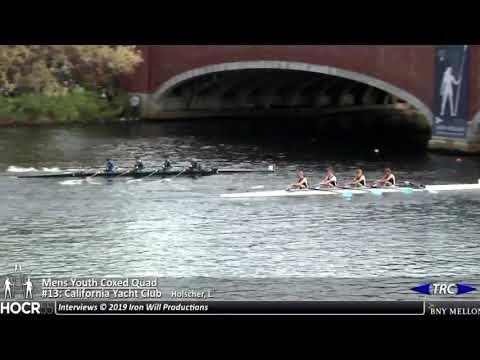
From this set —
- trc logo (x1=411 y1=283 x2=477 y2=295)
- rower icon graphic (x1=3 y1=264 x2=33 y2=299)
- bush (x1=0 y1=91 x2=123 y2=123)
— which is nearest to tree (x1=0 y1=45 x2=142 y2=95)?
bush (x1=0 y1=91 x2=123 y2=123)

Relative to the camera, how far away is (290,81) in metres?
81.8

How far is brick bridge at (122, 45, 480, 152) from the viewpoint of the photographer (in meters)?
56.9

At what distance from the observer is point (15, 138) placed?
60062 millimetres

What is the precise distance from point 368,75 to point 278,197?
75.3 ft

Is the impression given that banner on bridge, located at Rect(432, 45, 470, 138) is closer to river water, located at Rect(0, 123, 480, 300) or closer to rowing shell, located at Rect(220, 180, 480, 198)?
river water, located at Rect(0, 123, 480, 300)

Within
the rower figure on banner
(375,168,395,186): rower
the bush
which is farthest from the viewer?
the bush

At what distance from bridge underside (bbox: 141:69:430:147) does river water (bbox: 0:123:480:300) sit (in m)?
21.2

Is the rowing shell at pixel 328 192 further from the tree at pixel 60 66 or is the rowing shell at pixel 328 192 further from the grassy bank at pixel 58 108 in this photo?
the grassy bank at pixel 58 108

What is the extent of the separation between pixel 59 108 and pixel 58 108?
9cm

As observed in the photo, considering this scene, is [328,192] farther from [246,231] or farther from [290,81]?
[290,81]

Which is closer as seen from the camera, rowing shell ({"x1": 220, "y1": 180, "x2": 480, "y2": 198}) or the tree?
rowing shell ({"x1": 220, "y1": 180, "x2": 480, "y2": 198})

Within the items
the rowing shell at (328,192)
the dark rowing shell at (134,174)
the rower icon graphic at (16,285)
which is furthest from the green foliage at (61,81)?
the rower icon graphic at (16,285)
